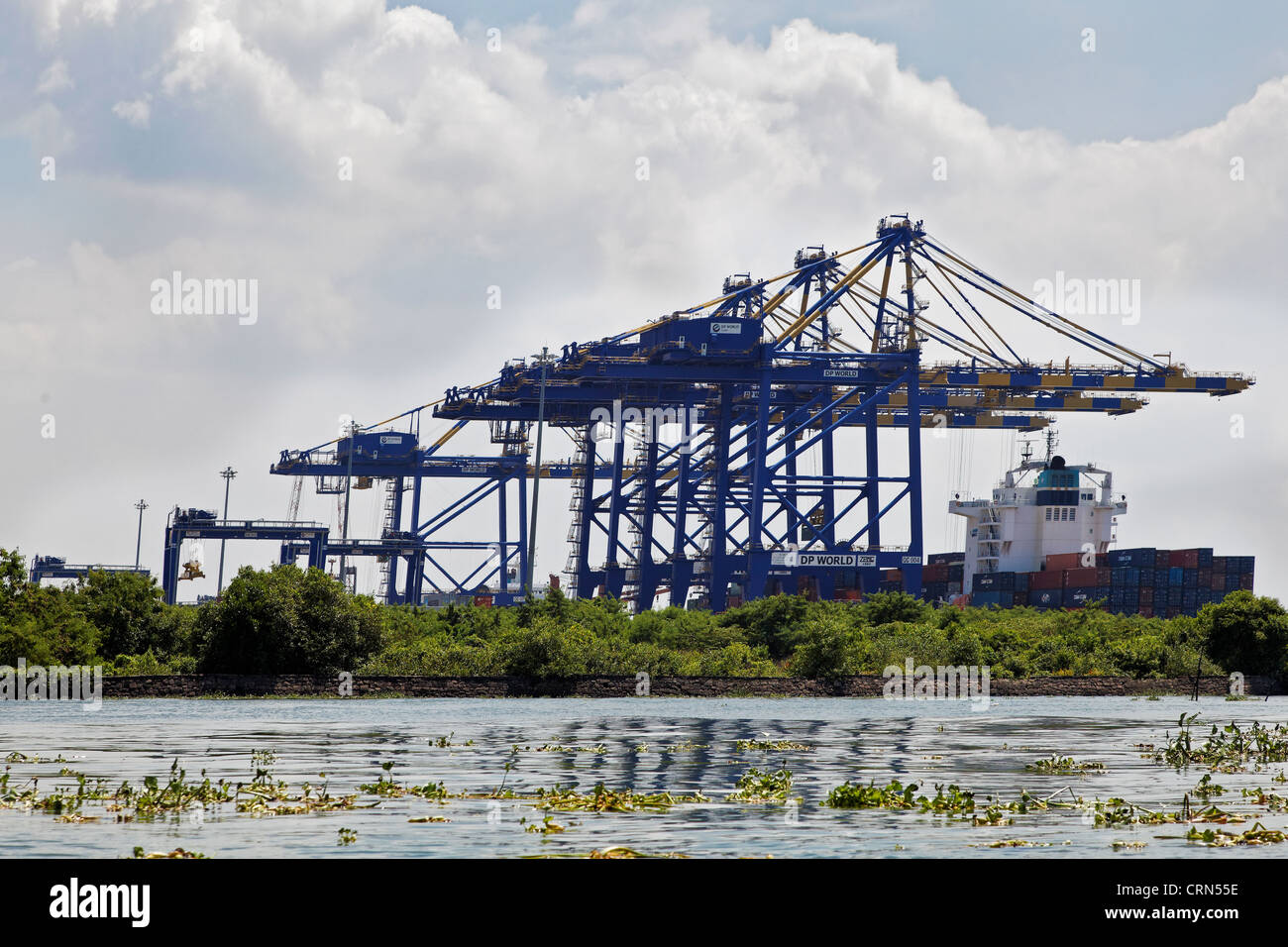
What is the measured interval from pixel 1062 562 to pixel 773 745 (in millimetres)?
90799

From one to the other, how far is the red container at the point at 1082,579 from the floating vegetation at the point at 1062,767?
87639mm

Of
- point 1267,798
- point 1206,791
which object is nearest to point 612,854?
point 1206,791

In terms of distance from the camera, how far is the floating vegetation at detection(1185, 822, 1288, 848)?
59.9 ft

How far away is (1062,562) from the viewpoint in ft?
401

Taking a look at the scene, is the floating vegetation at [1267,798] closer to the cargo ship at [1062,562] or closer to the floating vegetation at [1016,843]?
the floating vegetation at [1016,843]

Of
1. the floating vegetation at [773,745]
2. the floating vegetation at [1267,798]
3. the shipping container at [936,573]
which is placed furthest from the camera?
the shipping container at [936,573]

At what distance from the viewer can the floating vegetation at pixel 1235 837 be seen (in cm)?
1825

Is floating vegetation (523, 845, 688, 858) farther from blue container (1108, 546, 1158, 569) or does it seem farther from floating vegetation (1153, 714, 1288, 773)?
blue container (1108, 546, 1158, 569)

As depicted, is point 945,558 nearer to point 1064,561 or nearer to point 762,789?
point 1064,561

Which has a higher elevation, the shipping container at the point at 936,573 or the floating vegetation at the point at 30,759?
the shipping container at the point at 936,573

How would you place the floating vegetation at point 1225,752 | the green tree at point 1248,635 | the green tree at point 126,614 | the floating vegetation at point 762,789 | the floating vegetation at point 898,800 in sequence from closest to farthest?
the floating vegetation at point 898,800
the floating vegetation at point 762,789
the floating vegetation at point 1225,752
the green tree at point 126,614
the green tree at point 1248,635

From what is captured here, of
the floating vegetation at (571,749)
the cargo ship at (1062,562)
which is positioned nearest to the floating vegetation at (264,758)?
the floating vegetation at (571,749)
